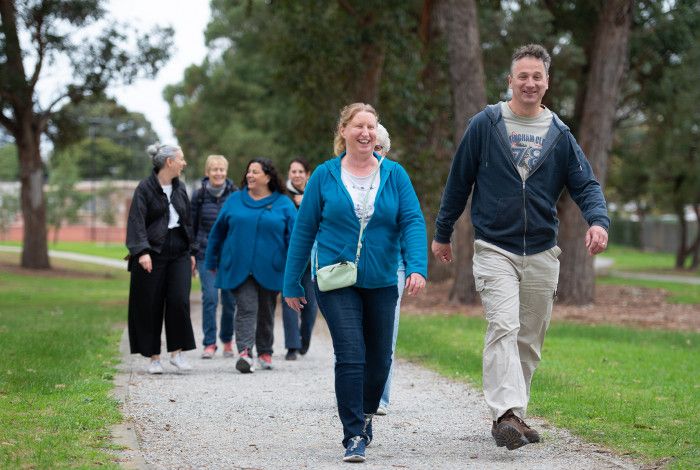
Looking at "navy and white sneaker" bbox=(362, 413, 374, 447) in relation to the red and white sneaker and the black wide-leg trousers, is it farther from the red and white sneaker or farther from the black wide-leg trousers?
the red and white sneaker

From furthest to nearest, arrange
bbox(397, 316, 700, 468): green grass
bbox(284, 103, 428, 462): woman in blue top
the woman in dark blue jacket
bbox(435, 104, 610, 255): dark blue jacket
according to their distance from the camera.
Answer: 1. the woman in dark blue jacket
2. bbox(397, 316, 700, 468): green grass
3. bbox(435, 104, 610, 255): dark blue jacket
4. bbox(284, 103, 428, 462): woman in blue top

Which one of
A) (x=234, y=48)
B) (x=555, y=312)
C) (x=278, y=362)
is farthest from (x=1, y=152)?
(x=278, y=362)

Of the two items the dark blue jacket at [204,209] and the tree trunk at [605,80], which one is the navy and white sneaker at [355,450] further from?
the tree trunk at [605,80]

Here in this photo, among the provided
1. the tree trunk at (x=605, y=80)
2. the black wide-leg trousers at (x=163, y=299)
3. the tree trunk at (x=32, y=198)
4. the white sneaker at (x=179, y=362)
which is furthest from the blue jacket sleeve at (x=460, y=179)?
the tree trunk at (x=32, y=198)

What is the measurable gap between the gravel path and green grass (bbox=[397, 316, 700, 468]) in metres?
0.34

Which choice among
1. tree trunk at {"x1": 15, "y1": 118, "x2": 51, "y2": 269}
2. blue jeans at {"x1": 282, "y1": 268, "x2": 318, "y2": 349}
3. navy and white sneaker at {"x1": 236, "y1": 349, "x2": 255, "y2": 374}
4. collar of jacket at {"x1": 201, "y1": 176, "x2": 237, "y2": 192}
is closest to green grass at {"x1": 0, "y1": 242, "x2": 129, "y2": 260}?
tree trunk at {"x1": 15, "y1": 118, "x2": 51, "y2": 269}

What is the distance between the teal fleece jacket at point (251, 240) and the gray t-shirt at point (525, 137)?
4.68 meters

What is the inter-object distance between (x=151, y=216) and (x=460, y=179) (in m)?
4.36

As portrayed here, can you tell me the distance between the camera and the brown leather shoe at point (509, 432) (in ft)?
21.1

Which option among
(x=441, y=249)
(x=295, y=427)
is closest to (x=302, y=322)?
(x=295, y=427)

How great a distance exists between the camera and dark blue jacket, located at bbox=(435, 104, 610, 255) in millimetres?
6777

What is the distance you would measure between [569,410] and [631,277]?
3012 centimetres

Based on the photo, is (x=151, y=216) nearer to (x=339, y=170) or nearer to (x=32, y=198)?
(x=339, y=170)

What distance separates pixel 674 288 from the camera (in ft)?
98.7
